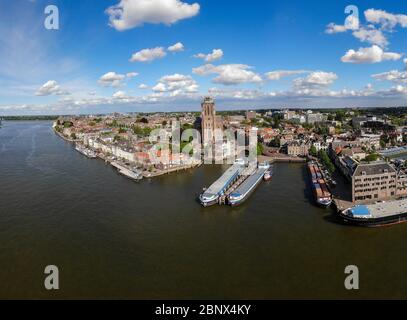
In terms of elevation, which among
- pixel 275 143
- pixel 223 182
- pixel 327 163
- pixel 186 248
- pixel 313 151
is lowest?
pixel 186 248

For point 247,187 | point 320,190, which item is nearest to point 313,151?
point 320,190

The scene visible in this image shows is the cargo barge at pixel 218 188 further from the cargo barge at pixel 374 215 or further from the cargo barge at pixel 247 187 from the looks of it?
the cargo barge at pixel 374 215

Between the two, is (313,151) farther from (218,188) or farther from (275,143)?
(218,188)

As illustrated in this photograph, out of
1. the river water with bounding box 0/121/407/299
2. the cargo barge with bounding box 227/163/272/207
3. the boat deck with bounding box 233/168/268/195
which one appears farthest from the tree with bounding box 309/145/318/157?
the river water with bounding box 0/121/407/299

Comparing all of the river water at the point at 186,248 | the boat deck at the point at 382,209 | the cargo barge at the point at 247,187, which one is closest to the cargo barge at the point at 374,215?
the boat deck at the point at 382,209

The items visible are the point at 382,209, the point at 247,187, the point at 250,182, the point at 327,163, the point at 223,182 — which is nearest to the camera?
the point at 382,209

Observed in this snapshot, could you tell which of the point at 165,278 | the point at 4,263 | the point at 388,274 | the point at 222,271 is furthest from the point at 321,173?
the point at 4,263

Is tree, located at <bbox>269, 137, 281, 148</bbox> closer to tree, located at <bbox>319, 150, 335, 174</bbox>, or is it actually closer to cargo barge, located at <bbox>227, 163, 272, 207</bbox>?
tree, located at <bbox>319, 150, 335, 174</bbox>
